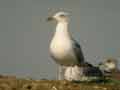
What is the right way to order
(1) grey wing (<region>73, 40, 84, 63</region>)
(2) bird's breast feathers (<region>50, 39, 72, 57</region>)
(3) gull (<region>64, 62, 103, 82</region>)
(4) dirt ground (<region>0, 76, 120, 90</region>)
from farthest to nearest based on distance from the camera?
(1) grey wing (<region>73, 40, 84, 63</region>) → (2) bird's breast feathers (<region>50, 39, 72, 57</region>) → (3) gull (<region>64, 62, 103, 82</region>) → (4) dirt ground (<region>0, 76, 120, 90</region>)

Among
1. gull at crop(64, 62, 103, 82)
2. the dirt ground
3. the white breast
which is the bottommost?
the dirt ground

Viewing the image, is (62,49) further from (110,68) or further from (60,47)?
(110,68)

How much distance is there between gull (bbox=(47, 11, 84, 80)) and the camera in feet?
52.4

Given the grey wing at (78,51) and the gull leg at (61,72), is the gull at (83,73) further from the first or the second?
the grey wing at (78,51)

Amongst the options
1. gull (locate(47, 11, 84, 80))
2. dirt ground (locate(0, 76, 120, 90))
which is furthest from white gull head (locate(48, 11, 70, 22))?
dirt ground (locate(0, 76, 120, 90))

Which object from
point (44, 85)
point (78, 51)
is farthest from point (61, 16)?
point (44, 85)

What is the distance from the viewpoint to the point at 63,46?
16.0 meters

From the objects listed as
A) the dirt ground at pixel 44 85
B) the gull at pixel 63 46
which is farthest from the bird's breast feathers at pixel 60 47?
the dirt ground at pixel 44 85

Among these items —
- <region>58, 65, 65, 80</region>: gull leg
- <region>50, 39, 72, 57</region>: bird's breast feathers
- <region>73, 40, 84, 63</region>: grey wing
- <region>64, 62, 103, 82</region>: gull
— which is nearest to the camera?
<region>64, 62, 103, 82</region>: gull

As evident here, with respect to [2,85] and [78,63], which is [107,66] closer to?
[78,63]

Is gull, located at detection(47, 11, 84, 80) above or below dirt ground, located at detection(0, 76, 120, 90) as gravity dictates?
above

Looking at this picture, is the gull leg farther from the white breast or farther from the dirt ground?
the dirt ground

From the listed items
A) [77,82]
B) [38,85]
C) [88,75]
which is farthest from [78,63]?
[38,85]

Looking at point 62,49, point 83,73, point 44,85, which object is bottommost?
point 44,85
